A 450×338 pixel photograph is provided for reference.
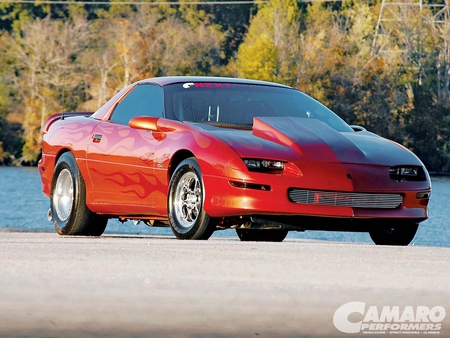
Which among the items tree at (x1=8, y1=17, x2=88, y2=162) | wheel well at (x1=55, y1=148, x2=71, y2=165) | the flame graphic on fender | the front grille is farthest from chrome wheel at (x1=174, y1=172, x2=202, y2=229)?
tree at (x1=8, y1=17, x2=88, y2=162)

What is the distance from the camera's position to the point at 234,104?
33.5 feet

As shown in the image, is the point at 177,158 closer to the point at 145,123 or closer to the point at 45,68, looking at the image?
the point at 145,123

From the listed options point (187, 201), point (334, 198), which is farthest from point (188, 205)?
point (334, 198)

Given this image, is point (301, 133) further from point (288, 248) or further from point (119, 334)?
point (119, 334)

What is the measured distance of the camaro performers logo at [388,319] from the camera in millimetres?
5113

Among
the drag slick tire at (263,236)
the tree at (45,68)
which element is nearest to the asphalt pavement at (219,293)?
the drag slick tire at (263,236)

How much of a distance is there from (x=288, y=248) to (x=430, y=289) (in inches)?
94.7

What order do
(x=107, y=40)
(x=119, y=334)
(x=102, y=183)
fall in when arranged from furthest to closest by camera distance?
(x=107, y=40) → (x=102, y=183) → (x=119, y=334)

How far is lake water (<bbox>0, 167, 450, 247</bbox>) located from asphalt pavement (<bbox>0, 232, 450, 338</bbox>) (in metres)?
6.75

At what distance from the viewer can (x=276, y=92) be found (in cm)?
1067

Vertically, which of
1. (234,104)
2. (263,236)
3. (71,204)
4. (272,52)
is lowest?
(272,52)

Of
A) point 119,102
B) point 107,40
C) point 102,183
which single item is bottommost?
point 107,40

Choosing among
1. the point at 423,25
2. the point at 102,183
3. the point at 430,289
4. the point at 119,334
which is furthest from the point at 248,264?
the point at 423,25

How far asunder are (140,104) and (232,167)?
6.21ft
